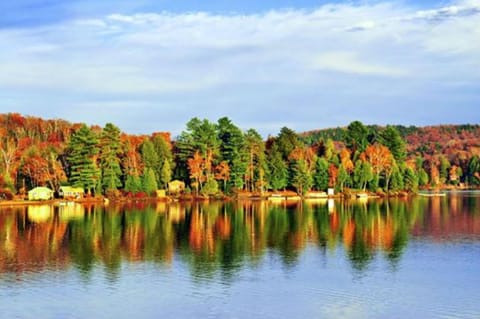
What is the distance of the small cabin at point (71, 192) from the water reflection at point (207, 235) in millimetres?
11356

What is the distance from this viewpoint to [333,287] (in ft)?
77.5

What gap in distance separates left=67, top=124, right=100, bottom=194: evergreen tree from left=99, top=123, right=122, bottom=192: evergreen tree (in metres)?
1.24

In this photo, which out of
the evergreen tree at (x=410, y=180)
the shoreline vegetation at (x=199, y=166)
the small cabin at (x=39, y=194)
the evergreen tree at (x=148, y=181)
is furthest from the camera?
the evergreen tree at (x=410, y=180)

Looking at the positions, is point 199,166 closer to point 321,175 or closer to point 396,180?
point 321,175

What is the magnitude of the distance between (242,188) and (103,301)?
6705cm

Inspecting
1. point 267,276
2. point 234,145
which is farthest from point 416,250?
point 234,145

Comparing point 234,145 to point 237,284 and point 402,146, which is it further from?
point 237,284

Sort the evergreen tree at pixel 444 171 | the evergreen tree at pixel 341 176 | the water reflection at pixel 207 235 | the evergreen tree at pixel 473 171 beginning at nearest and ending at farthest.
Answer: the water reflection at pixel 207 235 → the evergreen tree at pixel 341 176 → the evergreen tree at pixel 473 171 → the evergreen tree at pixel 444 171

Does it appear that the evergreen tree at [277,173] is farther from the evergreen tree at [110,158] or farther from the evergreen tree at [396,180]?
the evergreen tree at [110,158]

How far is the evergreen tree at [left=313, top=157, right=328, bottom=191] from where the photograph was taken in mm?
90062

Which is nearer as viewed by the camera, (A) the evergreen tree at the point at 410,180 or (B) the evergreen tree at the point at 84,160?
(B) the evergreen tree at the point at 84,160

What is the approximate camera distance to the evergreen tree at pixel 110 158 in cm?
7600

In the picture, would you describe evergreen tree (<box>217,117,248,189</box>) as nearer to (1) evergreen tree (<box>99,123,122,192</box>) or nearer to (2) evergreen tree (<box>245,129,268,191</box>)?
(2) evergreen tree (<box>245,129,268,191</box>)

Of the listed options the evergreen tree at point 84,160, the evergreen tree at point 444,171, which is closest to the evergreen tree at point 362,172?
the evergreen tree at point 84,160
